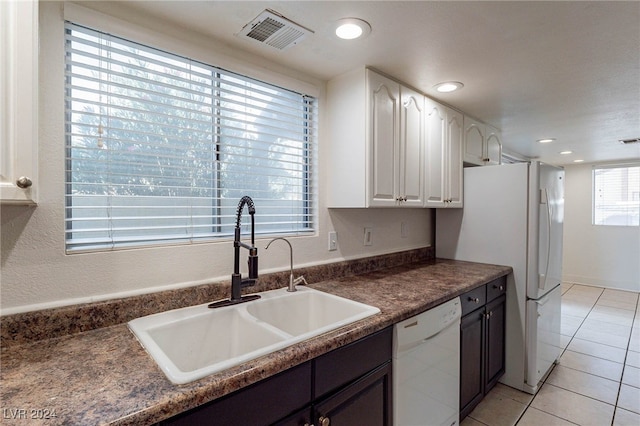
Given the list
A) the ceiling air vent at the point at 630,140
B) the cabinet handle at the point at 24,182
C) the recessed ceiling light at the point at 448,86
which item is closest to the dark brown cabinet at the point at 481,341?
the recessed ceiling light at the point at 448,86

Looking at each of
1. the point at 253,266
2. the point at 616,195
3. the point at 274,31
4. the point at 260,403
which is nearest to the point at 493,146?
the point at 274,31

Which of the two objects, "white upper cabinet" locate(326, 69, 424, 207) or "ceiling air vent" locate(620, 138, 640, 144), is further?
"ceiling air vent" locate(620, 138, 640, 144)

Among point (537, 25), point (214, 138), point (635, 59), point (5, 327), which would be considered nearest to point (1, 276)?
point (5, 327)

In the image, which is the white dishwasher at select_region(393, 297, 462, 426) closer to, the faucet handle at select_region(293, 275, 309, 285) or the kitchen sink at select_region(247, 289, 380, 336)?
the kitchen sink at select_region(247, 289, 380, 336)

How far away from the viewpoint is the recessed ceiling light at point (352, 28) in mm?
1374

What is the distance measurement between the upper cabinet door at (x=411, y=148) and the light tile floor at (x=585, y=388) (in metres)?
1.49

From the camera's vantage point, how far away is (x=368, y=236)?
90.0 inches

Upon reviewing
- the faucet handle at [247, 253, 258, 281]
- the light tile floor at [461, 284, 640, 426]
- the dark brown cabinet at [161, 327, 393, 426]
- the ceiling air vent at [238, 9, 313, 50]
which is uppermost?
the ceiling air vent at [238, 9, 313, 50]

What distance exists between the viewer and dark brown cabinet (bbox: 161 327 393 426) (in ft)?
2.81

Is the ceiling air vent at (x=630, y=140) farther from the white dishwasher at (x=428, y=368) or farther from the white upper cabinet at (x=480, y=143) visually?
the white dishwasher at (x=428, y=368)

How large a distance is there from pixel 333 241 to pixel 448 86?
130 cm

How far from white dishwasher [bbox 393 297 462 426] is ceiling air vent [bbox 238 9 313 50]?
1.41 meters

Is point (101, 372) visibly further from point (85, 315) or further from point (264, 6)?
point (264, 6)

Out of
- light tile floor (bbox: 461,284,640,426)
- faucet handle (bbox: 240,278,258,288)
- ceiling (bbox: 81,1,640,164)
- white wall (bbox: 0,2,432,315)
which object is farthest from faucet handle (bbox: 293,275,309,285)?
light tile floor (bbox: 461,284,640,426)
